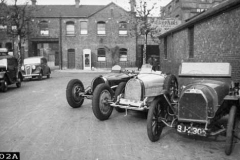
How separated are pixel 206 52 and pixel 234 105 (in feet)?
23.4

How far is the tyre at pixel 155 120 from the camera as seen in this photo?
471cm

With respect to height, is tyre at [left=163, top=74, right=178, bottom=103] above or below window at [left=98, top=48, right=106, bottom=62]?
below

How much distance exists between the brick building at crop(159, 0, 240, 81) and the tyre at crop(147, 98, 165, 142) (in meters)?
4.77

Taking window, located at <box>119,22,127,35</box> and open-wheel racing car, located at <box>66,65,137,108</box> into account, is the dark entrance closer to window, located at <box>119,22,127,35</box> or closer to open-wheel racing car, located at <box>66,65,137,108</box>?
window, located at <box>119,22,127,35</box>

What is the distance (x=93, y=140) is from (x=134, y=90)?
2147 mm

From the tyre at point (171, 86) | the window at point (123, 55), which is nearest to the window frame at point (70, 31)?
the window at point (123, 55)

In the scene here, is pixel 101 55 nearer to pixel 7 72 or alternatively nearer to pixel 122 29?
pixel 122 29

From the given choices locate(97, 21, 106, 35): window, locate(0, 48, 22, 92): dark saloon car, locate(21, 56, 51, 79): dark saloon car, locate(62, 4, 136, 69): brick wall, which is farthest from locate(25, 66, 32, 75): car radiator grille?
locate(97, 21, 106, 35): window

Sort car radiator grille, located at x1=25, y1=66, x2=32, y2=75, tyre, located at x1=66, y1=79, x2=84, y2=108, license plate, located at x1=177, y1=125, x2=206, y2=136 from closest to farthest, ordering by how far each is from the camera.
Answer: license plate, located at x1=177, y1=125, x2=206, y2=136
tyre, located at x1=66, y1=79, x2=84, y2=108
car radiator grille, located at x1=25, y1=66, x2=32, y2=75

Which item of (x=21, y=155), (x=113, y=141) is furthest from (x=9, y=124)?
(x=113, y=141)

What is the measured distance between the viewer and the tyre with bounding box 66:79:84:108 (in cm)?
796

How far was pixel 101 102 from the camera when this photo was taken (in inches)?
262

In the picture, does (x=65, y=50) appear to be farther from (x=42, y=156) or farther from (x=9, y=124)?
(x=42, y=156)

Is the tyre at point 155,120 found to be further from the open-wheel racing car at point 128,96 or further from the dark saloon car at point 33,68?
the dark saloon car at point 33,68
